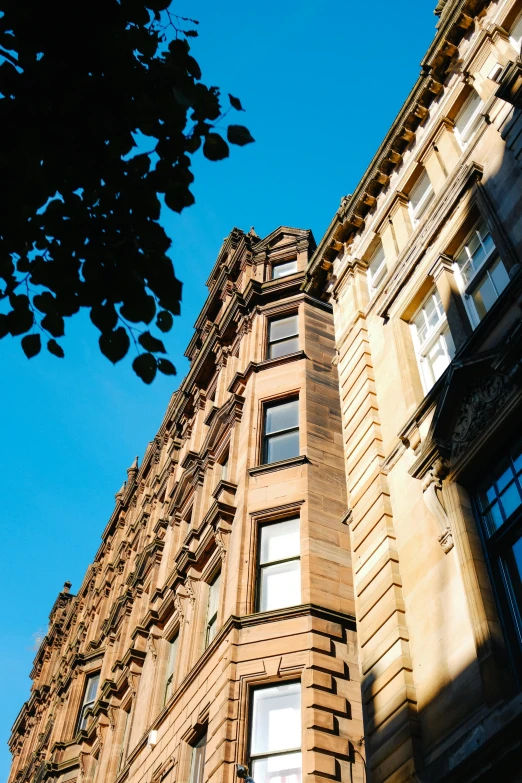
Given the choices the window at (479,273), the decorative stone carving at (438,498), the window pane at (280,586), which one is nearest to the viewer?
the decorative stone carving at (438,498)

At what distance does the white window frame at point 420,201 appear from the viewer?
62.8ft

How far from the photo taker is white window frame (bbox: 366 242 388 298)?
20.4 metres

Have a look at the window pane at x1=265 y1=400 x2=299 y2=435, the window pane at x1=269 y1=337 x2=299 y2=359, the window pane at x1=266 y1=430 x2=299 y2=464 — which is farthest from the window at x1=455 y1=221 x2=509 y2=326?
the window pane at x1=269 y1=337 x2=299 y2=359

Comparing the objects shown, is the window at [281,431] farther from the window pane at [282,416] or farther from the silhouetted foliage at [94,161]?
the silhouetted foliage at [94,161]

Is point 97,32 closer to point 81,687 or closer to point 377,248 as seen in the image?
point 377,248

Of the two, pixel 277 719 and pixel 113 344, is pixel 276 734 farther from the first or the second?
pixel 113 344

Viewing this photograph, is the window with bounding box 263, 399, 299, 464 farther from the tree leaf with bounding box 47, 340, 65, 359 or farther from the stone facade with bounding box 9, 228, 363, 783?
the tree leaf with bounding box 47, 340, 65, 359

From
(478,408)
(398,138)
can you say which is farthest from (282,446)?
(478,408)

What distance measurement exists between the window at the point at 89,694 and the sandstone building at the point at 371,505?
467 centimetres

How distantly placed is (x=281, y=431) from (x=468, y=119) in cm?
1042

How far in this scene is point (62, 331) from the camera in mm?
8078

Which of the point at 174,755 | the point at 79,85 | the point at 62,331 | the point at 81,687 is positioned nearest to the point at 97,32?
the point at 79,85

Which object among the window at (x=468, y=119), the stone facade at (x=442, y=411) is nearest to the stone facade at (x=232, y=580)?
the stone facade at (x=442, y=411)

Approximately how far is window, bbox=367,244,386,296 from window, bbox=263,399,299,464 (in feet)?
18.0
